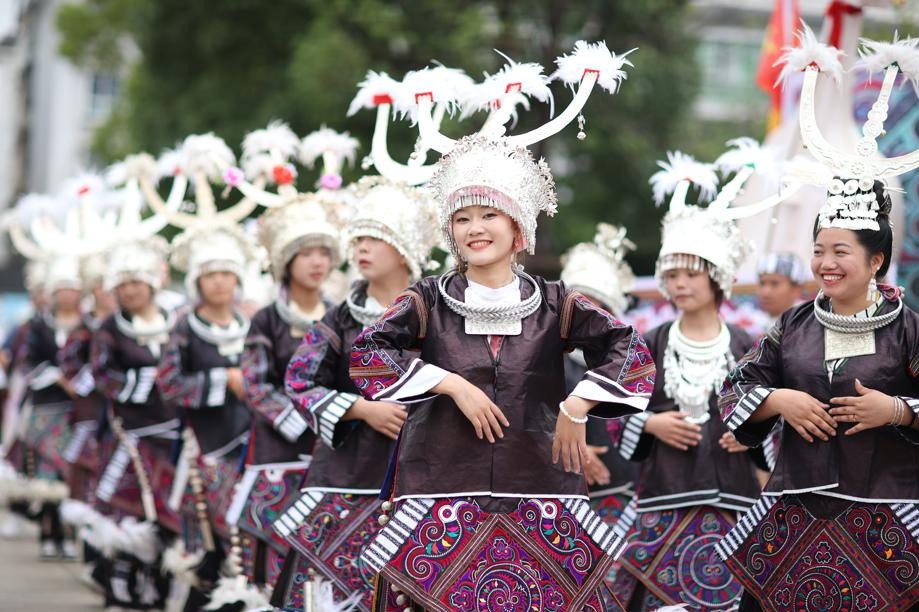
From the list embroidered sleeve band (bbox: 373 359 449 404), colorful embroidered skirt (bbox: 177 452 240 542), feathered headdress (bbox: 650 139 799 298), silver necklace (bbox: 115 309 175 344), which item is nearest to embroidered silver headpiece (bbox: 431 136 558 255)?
embroidered sleeve band (bbox: 373 359 449 404)

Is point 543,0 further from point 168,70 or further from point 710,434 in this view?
point 710,434

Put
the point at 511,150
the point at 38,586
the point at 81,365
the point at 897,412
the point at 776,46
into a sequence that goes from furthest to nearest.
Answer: the point at 776,46 < the point at 81,365 < the point at 38,586 < the point at 511,150 < the point at 897,412

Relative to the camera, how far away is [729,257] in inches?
262

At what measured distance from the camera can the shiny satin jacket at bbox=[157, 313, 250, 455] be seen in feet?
26.5

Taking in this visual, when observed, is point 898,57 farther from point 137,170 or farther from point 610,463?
point 137,170

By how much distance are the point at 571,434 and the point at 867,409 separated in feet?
3.38

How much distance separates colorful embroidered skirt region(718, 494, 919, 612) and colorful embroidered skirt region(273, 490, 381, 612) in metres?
1.66

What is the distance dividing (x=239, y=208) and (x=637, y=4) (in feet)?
37.7

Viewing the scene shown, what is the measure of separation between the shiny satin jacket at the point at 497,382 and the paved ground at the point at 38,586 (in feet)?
16.0

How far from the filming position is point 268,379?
7.19 meters

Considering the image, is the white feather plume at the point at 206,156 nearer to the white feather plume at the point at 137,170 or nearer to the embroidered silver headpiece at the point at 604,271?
the white feather plume at the point at 137,170

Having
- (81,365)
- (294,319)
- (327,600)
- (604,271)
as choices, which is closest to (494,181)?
(327,600)

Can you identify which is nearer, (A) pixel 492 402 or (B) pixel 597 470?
(A) pixel 492 402

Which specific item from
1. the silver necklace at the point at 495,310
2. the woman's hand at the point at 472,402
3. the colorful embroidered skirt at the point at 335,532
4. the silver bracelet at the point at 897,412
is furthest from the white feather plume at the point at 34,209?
the silver bracelet at the point at 897,412
